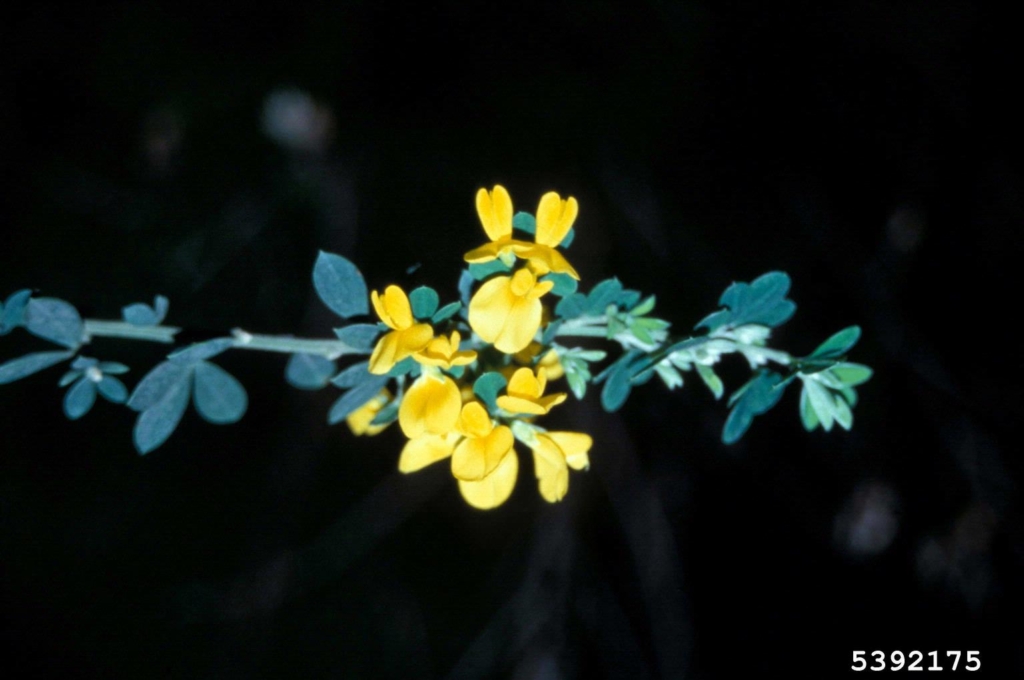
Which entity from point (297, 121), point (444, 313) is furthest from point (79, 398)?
point (297, 121)

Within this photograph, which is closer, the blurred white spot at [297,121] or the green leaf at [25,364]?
the green leaf at [25,364]

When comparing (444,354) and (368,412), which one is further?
(368,412)

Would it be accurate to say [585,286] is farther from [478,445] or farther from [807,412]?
[478,445]

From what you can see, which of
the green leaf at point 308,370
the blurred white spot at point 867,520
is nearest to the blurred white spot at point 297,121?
the green leaf at point 308,370

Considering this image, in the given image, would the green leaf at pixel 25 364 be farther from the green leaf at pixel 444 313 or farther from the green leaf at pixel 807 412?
the green leaf at pixel 807 412

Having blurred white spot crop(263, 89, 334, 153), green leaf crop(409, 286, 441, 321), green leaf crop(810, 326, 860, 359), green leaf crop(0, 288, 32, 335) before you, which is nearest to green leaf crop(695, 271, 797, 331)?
green leaf crop(810, 326, 860, 359)

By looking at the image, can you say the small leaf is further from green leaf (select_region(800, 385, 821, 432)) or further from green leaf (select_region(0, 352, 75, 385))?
green leaf (select_region(800, 385, 821, 432))

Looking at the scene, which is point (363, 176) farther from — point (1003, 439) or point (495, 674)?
point (1003, 439)
